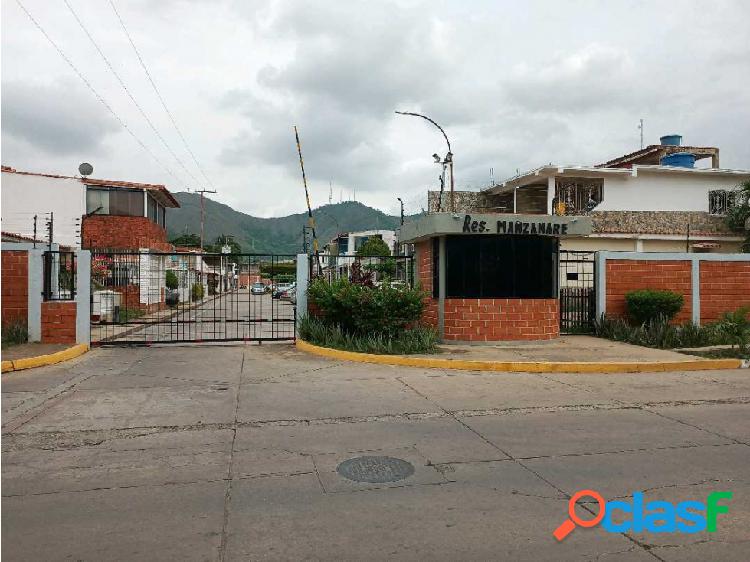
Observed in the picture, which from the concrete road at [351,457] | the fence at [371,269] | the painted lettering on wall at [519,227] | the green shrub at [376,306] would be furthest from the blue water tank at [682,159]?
the concrete road at [351,457]

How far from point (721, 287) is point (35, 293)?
17344 millimetres

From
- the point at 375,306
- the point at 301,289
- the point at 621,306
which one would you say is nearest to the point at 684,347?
the point at 621,306

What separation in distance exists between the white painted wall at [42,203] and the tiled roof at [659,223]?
2681 centimetres

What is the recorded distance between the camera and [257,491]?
15.5 ft

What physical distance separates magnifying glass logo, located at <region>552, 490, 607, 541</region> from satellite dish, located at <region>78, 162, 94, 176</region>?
3201 cm

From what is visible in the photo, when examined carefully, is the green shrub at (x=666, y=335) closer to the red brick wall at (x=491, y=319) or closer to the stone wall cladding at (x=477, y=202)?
the red brick wall at (x=491, y=319)

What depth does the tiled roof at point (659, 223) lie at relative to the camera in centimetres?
3200

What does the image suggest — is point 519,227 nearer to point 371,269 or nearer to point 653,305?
point 371,269

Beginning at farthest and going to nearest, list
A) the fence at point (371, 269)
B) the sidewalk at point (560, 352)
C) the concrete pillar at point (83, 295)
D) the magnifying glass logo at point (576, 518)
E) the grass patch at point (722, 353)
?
1. the fence at point (371, 269)
2. the concrete pillar at point (83, 295)
3. the grass patch at point (722, 353)
4. the sidewalk at point (560, 352)
5. the magnifying glass logo at point (576, 518)

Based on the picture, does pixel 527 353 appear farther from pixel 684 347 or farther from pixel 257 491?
pixel 257 491

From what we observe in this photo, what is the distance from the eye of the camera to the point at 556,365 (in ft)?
35.8

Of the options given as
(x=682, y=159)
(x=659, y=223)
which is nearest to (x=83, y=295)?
(x=659, y=223)

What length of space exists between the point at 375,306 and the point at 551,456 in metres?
7.45

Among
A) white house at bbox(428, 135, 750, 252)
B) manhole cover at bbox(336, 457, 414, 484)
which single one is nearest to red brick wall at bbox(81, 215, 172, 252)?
white house at bbox(428, 135, 750, 252)
